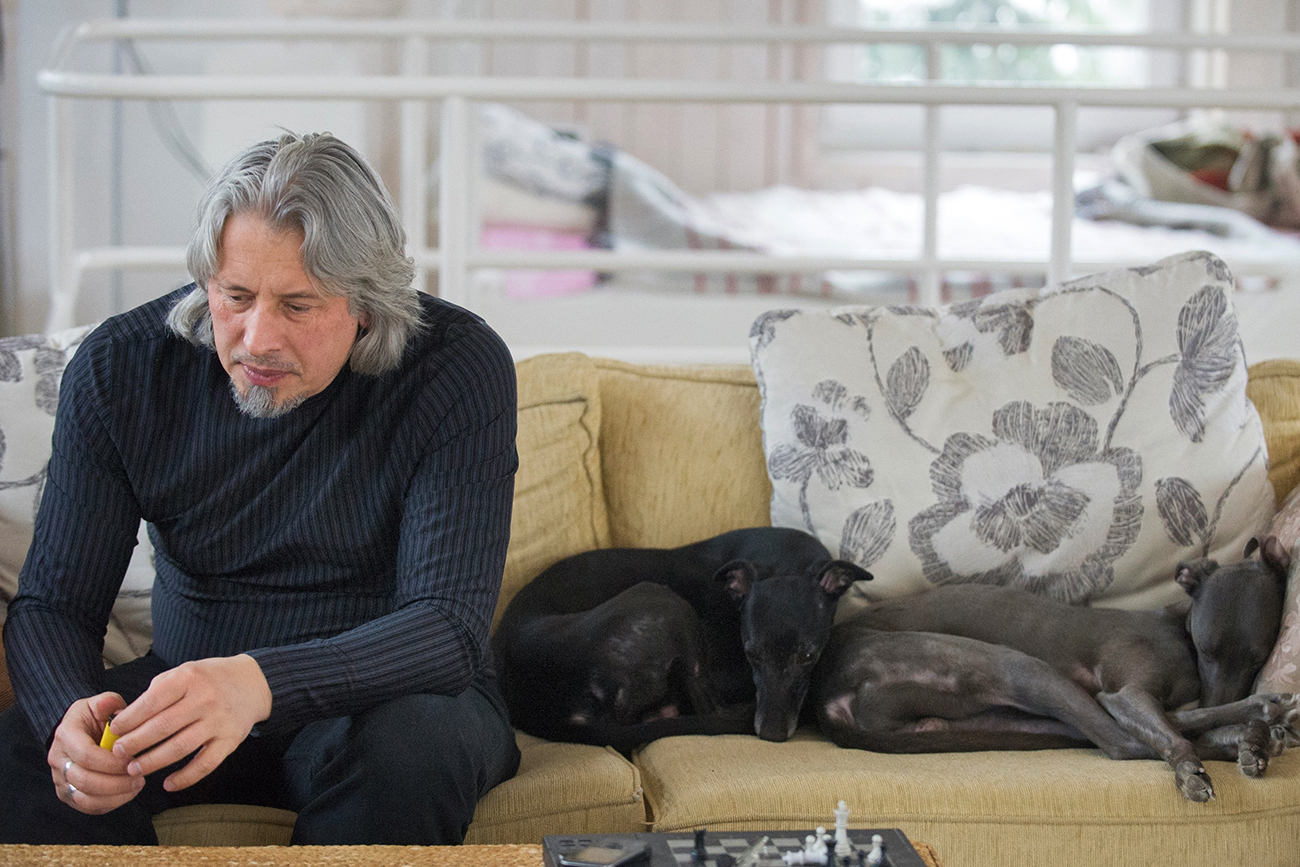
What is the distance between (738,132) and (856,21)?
0.60 metres

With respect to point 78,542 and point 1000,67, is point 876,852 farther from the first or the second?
point 1000,67

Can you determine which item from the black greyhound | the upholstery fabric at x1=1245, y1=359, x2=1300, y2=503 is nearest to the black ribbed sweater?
the black greyhound

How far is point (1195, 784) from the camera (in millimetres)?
1336

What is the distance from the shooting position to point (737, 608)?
1.71m

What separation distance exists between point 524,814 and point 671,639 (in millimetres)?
356

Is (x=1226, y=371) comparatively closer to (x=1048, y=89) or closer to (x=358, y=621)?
(x=1048, y=89)

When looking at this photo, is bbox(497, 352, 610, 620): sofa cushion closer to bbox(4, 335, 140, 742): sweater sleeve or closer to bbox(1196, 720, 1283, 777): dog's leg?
bbox(4, 335, 140, 742): sweater sleeve

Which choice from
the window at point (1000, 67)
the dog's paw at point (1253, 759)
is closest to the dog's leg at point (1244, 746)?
the dog's paw at point (1253, 759)

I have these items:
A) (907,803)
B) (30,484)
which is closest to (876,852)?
(907,803)

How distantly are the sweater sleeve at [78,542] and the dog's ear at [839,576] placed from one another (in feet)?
2.79

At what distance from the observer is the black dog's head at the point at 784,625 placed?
156 cm

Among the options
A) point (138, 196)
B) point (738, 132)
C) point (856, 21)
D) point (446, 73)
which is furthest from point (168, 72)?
point (856, 21)

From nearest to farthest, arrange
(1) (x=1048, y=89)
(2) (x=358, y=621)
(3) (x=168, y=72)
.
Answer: (2) (x=358, y=621) < (1) (x=1048, y=89) < (3) (x=168, y=72)

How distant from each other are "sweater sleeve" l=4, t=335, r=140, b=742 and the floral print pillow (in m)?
0.87
